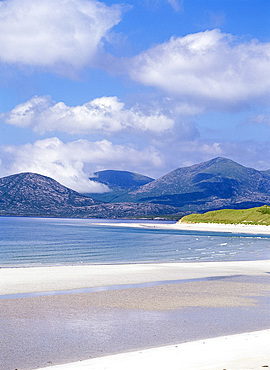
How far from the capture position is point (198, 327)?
19.7m

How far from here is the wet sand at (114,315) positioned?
16.4m

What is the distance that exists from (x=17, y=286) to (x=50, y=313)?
30.6 feet

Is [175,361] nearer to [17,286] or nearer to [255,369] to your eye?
[255,369]

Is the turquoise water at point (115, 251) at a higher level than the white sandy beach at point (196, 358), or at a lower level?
lower

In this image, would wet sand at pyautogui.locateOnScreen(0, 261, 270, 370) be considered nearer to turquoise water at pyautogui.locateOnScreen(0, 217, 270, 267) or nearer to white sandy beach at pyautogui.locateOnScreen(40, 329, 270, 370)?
white sandy beach at pyautogui.locateOnScreen(40, 329, 270, 370)

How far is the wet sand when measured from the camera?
1636 cm

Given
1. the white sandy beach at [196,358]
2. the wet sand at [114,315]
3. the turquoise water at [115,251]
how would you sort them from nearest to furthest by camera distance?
the white sandy beach at [196,358] → the wet sand at [114,315] → the turquoise water at [115,251]

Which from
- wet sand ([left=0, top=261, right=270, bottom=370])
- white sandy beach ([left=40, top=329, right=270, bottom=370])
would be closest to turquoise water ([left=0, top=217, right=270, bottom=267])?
wet sand ([left=0, top=261, right=270, bottom=370])

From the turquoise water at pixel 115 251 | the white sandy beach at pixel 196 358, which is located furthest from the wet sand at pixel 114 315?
the turquoise water at pixel 115 251

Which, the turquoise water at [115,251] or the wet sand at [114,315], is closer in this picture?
the wet sand at [114,315]

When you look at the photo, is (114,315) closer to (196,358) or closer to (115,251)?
(196,358)

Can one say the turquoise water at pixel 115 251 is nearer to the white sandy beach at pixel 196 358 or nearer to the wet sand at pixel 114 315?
the wet sand at pixel 114 315

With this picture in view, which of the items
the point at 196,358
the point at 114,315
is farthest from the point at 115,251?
the point at 196,358

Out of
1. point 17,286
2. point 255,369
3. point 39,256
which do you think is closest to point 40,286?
point 17,286
